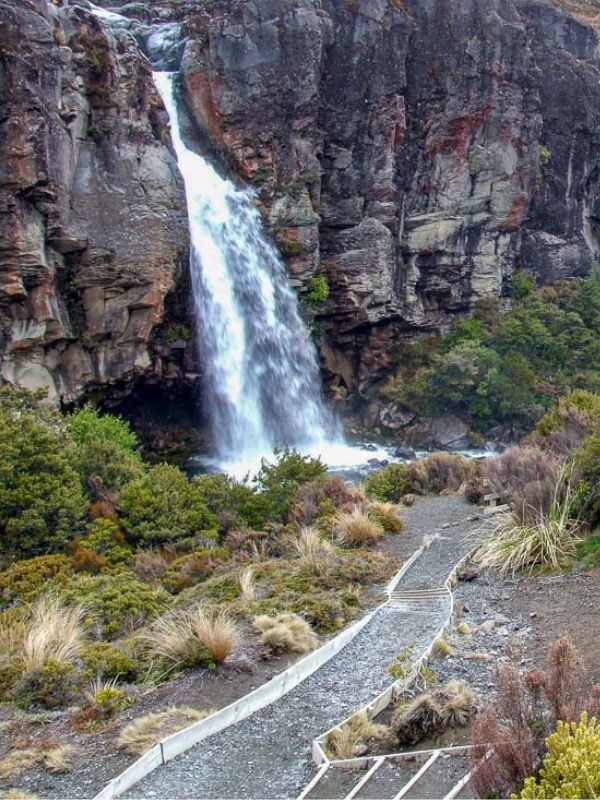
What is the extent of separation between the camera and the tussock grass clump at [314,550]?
33.3 feet

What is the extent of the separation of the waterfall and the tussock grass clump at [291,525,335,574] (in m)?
15.0

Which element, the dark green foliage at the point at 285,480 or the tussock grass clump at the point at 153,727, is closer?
the tussock grass clump at the point at 153,727

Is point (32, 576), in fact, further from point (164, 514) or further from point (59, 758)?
point (59, 758)

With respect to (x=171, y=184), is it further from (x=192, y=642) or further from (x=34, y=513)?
(x=192, y=642)

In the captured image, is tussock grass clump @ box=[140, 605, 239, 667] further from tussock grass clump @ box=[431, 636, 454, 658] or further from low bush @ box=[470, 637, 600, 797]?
low bush @ box=[470, 637, 600, 797]

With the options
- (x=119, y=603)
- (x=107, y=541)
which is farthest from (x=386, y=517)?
Answer: (x=119, y=603)

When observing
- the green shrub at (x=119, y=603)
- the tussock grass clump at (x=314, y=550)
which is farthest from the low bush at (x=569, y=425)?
the green shrub at (x=119, y=603)

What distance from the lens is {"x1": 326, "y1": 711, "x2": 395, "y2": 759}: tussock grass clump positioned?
16.9ft

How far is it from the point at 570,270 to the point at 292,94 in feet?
56.5

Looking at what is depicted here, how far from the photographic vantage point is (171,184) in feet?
83.1

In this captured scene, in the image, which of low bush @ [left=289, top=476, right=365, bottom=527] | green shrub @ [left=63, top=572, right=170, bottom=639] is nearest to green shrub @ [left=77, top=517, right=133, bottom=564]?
green shrub @ [left=63, top=572, right=170, bottom=639]

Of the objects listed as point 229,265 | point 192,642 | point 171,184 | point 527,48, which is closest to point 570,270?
point 527,48

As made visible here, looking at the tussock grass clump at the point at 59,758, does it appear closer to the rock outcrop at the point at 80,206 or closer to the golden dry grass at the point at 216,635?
the golden dry grass at the point at 216,635

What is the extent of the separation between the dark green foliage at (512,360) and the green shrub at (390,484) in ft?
39.6
